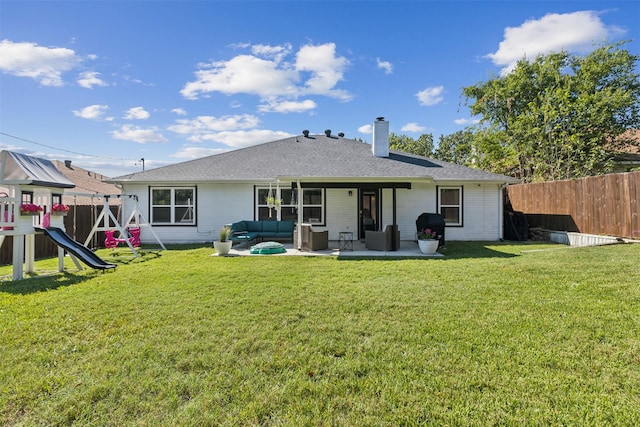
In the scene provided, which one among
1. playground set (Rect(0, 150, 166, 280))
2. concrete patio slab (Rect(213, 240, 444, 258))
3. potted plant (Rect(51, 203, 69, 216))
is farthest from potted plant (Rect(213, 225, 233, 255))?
potted plant (Rect(51, 203, 69, 216))

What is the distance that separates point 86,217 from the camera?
12000 mm

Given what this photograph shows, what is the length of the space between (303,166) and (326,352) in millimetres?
10184

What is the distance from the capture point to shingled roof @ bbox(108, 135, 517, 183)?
11.9 metres

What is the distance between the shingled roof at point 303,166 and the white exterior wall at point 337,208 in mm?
487

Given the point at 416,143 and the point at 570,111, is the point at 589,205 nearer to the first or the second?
the point at 570,111

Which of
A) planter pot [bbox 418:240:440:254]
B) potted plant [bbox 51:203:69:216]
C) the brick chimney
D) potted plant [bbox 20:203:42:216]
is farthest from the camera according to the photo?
the brick chimney

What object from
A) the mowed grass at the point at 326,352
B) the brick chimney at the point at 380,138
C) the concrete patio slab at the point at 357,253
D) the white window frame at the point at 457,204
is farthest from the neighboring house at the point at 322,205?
the mowed grass at the point at 326,352

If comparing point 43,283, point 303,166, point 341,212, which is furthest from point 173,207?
point 43,283

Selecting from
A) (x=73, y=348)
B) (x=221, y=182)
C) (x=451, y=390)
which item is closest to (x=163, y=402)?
(x=73, y=348)

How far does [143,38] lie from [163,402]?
12.4 meters

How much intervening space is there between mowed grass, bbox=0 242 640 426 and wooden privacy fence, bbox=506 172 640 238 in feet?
14.3

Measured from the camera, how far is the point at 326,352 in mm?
3105

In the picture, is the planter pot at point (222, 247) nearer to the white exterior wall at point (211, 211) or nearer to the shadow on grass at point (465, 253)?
the shadow on grass at point (465, 253)

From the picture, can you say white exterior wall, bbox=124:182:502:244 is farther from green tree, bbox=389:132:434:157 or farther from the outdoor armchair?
green tree, bbox=389:132:434:157
